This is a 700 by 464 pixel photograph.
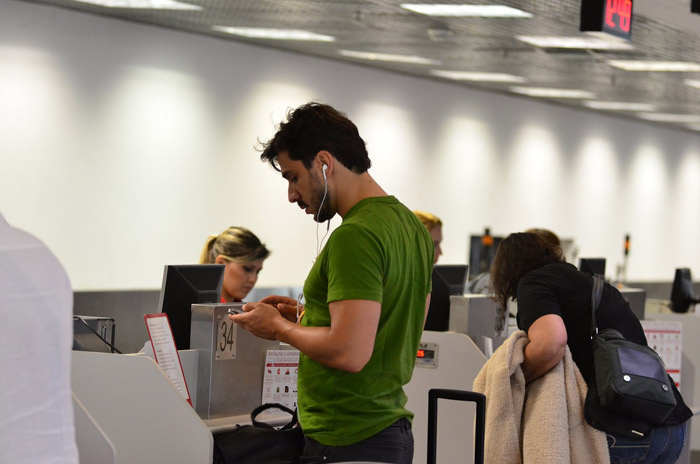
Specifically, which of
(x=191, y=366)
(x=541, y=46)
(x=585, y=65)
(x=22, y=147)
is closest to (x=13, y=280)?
(x=191, y=366)

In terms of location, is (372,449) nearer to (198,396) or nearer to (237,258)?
(198,396)

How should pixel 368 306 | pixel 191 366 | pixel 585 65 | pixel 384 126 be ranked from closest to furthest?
pixel 368 306
pixel 191 366
pixel 585 65
pixel 384 126

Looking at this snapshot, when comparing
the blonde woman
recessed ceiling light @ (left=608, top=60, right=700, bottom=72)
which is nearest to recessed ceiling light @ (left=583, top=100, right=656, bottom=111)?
recessed ceiling light @ (left=608, top=60, right=700, bottom=72)

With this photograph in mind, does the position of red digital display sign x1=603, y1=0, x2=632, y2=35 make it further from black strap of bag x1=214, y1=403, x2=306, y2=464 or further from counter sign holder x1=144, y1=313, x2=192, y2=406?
black strap of bag x1=214, y1=403, x2=306, y2=464

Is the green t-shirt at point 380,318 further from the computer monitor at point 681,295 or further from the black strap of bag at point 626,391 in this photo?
the computer monitor at point 681,295

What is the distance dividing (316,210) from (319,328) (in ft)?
1.01

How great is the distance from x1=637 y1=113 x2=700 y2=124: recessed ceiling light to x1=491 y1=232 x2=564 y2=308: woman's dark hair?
9.31 metres

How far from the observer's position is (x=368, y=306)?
6.82 feet

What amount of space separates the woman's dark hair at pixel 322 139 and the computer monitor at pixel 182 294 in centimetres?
132

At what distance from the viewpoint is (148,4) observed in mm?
6438

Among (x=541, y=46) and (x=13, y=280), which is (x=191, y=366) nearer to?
→ (x=13, y=280)

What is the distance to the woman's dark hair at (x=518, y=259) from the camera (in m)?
3.42

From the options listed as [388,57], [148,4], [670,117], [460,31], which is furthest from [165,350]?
[670,117]

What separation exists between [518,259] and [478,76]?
636cm
